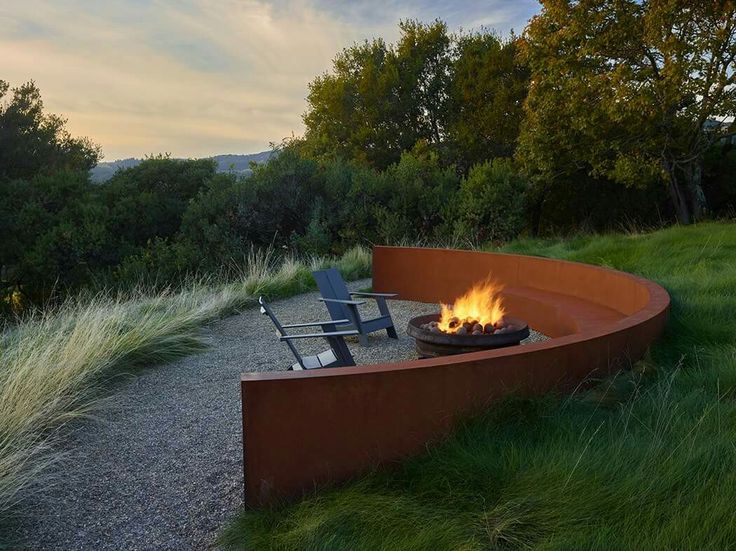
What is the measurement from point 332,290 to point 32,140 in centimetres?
2055

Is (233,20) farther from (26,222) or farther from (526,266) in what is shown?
(26,222)

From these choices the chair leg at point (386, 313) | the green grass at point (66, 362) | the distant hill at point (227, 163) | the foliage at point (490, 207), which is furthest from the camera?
the distant hill at point (227, 163)

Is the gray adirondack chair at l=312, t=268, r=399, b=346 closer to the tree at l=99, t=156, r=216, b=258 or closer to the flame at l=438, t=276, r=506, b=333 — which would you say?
the flame at l=438, t=276, r=506, b=333

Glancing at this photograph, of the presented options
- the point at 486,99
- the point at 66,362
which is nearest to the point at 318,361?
the point at 66,362

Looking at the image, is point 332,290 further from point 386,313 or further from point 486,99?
point 486,99

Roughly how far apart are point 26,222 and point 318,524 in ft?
55.2

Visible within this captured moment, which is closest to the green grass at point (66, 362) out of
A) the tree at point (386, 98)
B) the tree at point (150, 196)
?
the tree at point (150, 196)

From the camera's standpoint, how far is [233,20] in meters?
9.35

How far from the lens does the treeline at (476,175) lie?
12070 millimetres

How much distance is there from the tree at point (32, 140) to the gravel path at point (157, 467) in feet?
59.8

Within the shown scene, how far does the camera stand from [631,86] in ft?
38.6

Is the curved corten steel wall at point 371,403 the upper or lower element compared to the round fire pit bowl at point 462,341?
upper

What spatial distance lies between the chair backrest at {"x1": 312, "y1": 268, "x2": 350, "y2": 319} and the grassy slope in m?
2.79

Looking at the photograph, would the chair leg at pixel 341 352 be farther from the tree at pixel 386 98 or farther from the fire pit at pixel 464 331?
the tree at pixel 386 98
